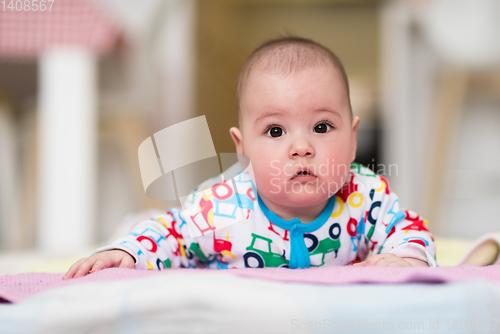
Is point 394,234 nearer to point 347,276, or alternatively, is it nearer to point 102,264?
point 347,276

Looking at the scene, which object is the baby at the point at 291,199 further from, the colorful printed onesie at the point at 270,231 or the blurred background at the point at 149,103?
the blurred background at the point at 149,103

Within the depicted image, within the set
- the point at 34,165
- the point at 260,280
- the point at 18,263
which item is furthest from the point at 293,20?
the point at 260,280

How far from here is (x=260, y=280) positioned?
0.38 m

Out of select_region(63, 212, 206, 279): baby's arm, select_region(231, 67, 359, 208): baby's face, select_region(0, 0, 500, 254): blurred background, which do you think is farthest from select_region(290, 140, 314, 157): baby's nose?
select_region(0, 0, 500, 254): blurred background

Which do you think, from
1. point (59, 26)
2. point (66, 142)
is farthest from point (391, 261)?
point (59, 26)

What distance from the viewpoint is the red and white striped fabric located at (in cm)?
100

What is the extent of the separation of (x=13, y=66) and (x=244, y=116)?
0.95m

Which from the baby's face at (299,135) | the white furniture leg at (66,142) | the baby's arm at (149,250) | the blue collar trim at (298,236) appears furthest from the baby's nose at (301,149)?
the white furniture leg at (66,142)

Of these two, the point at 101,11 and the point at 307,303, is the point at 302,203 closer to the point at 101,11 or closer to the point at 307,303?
the point at 307,303

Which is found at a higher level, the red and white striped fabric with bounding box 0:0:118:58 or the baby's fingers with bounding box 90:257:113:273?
the red and white striped fabric with bounding box 0:0:118:58

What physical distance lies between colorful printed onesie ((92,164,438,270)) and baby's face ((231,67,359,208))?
46mm

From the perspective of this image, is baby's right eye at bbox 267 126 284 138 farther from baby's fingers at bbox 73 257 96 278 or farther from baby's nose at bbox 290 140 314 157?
baby's fingers at bbox 73 257 96 278

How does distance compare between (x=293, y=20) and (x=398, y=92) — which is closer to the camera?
(x=398, y=92)

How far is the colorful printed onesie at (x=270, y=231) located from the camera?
23.2 inches
